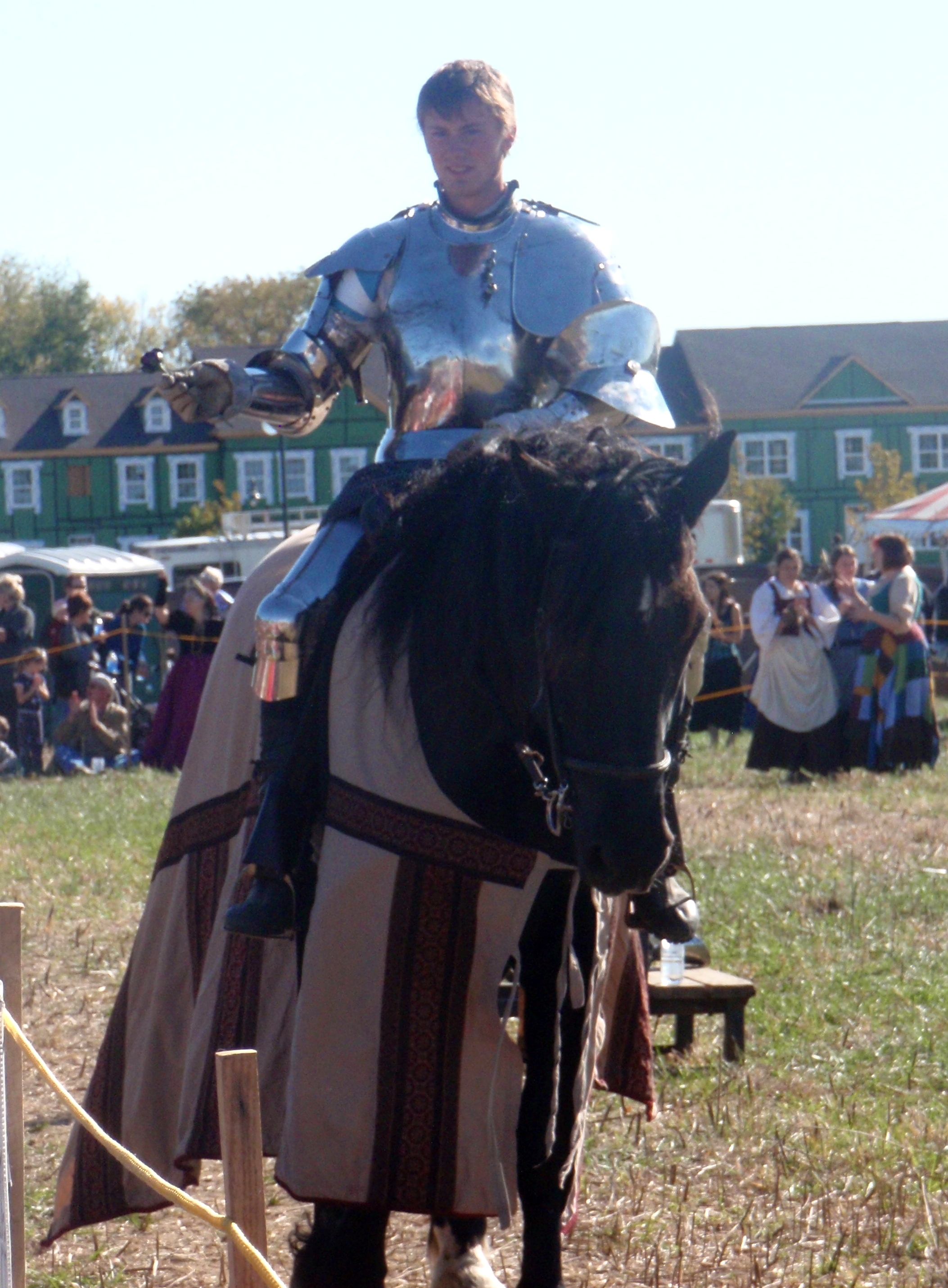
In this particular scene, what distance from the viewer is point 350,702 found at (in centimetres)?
303

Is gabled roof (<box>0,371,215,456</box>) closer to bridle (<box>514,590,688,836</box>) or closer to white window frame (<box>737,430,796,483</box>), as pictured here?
white window frame (<box>737,430,796,483</box>)

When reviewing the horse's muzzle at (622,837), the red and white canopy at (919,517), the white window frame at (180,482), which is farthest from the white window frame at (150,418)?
the horse's muzzle at (622,837)

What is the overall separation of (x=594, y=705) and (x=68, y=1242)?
2226 mm

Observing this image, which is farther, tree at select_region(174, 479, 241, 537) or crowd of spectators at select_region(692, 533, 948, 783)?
tree at select_region(174, 479, 241, 537)

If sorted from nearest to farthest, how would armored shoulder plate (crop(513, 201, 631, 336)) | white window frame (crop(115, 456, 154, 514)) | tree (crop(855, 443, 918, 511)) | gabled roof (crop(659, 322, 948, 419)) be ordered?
armored shoulder plate (crop(513, 201, 631, 336)), tree (crop(855, 443, 918, 511)), white window frame (crop(115, 456, 154, 514)), gabled roof (crop(659, 322, 948, 419))

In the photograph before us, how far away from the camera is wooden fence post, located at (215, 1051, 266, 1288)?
1.98 meters

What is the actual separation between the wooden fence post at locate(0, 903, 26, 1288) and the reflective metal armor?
117cm

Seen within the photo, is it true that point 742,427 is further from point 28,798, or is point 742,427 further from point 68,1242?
point 68,1242

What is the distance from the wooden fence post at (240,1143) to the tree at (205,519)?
41863 millimetres

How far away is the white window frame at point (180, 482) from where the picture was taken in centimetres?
4991

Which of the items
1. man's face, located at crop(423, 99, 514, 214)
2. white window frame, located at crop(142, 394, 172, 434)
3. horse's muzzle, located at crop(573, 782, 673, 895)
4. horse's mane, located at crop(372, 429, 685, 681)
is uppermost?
white window frame, located at crop(142, 394, 172, 434)

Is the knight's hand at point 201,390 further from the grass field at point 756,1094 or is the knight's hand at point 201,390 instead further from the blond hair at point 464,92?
the grass field at point 756,1094

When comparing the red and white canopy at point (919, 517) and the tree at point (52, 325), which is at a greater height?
the tree at point (52, 325)

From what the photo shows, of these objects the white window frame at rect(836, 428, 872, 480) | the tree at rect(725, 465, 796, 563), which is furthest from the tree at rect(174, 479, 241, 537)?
the white window frame at rect(836, 428, 872, 480)
